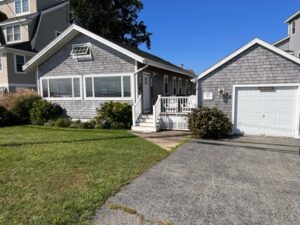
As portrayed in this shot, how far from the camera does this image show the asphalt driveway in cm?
343

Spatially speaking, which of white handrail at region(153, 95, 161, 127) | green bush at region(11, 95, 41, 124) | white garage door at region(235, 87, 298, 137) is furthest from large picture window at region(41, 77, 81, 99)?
white garage door at region(235, 87, 298, 137)

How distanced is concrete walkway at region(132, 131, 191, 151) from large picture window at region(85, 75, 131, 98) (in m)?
2.89

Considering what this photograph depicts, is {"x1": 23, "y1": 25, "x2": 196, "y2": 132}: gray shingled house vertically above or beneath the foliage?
beneath

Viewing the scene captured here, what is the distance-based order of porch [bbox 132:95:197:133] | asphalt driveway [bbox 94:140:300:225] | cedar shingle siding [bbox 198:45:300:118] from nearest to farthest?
asphalt driveway [bbox 94:140:300:225]
cedar shingle siding [bbox 198:45:300:118]
porch [bbox 132:95:197:133]

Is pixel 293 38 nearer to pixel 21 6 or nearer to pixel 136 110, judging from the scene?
pixel 136 110

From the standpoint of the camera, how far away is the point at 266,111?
956 cm

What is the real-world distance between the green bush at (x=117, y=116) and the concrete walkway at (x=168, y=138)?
1.53 m

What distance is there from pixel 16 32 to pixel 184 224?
72.8 ft

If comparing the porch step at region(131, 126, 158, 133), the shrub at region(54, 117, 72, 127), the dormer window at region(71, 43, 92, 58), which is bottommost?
the porch step at region(131, 126, 158, 133)

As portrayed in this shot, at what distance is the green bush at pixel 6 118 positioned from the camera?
13.2m

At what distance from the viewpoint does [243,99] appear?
985 centimetres

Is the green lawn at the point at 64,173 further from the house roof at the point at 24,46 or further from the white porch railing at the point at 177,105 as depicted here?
the house roof at the point at 24,46

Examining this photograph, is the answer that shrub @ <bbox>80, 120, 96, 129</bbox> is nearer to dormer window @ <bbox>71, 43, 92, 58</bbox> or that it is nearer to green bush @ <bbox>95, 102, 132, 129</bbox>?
green bush @ <bbox>95, 102, 132, 129</bbox>

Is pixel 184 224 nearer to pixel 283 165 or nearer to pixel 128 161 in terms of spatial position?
pixel 128 161
